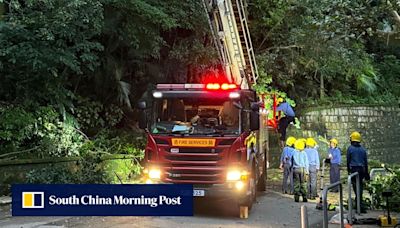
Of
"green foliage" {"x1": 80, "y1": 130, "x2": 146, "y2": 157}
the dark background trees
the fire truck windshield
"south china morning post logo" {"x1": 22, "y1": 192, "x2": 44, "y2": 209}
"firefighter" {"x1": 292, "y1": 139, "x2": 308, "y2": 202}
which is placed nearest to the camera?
"south china morning post logo" {"x1": 22, "y1": 192, "x2": 44, "y2": 209}

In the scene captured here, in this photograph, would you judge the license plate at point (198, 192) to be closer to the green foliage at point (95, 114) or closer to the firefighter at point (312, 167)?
the firefighter at point (312, 167)

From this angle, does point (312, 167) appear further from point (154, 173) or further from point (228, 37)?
point (154, 173)

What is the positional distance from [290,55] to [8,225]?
46.3 feet

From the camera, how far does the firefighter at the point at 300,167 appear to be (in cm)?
1375

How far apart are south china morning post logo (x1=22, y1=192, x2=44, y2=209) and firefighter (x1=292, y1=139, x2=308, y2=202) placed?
673 cm

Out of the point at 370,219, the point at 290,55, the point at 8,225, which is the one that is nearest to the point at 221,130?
the point at 370,219

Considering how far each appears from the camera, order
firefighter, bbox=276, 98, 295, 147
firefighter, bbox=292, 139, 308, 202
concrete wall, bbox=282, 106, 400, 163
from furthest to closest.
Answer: concrete wall, bbox=282, 106, 400, 163 < firefighter, bbox=276, 98, 295, 147 < firefighter, bbox=292, 139, 308, 202

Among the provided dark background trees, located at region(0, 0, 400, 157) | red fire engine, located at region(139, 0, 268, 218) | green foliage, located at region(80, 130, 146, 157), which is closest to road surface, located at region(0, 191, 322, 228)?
red fire engine, located at region(139, 0, 268, 218)

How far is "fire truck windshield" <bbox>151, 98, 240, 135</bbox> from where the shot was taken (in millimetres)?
10836

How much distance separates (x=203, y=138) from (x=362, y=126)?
58.9 feet

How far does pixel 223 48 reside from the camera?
14164 millimetres

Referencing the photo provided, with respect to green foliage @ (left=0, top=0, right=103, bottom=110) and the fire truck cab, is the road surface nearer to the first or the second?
the fire truck cab

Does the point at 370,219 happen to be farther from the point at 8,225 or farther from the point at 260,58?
the point at 260,58

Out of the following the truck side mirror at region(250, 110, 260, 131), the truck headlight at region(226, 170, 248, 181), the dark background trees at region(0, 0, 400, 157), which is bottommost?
the truck headlight at region(226, 170, 248, 181)
